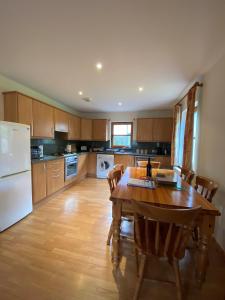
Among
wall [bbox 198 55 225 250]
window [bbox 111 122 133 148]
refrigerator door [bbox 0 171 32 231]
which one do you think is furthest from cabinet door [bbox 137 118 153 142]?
refrigerator door [bbox 0 171 32 231]

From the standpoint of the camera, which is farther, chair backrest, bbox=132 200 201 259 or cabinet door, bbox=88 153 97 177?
cabinet door, bbox=88 153 97 177

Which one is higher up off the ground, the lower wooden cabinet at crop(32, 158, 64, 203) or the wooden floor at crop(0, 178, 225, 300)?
the lower wooden cabinet at crop(32, 158, 64, 203)

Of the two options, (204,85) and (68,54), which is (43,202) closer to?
(68,54)

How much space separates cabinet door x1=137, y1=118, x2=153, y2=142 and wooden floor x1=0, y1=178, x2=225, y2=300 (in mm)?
3228

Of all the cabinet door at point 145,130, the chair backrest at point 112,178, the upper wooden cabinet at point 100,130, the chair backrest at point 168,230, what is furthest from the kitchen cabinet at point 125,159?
the chair backrest at point 168,230

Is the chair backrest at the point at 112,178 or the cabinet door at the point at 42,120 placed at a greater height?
the cabinet door at the point at 42,120

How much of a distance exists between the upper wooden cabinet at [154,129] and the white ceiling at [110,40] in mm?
2057

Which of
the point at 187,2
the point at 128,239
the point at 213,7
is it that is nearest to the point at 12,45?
the point at 187,2

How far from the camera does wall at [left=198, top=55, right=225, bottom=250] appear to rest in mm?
1897

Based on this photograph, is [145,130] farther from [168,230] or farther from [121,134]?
[168,230]

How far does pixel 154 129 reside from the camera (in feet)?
16.6

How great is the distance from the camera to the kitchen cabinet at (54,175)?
3.25 meters

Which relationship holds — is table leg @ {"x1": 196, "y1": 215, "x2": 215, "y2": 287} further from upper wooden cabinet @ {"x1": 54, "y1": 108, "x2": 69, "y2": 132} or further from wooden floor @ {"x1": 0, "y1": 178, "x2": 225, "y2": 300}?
upper wooden cabinet @ {"x1": 54, "y1": 108, "x2": 69, "y2": 132}

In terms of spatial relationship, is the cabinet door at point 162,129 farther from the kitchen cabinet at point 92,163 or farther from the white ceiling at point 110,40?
the kitchen cabinet at point 92,163
